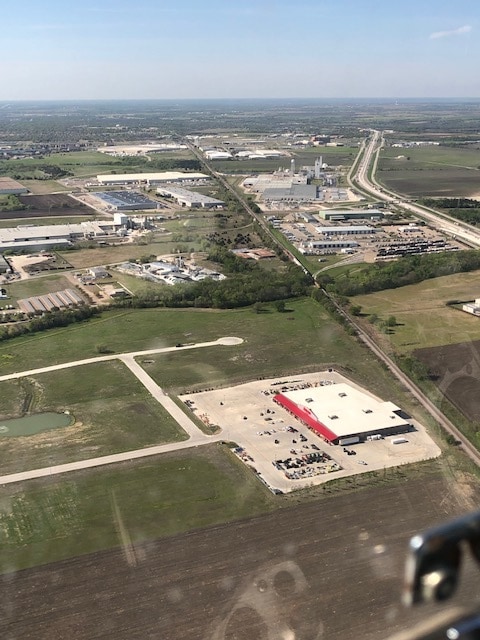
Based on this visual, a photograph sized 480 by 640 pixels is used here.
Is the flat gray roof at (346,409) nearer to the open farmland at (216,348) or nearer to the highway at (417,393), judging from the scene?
the open farmland at (216,348)

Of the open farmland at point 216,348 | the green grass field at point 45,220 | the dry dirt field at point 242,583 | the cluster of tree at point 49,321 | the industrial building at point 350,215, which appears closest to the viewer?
the dry dirt field at point 242,583

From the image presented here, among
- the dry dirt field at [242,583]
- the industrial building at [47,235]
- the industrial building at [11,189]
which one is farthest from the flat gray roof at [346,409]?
the industrial building at [11,189]

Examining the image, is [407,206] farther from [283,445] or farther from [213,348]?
[283,445]

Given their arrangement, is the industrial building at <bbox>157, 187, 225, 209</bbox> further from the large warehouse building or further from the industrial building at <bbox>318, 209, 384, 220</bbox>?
the large warehouse building

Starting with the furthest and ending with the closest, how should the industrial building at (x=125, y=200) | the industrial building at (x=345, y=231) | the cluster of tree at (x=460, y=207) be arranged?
1. the industrial building at (x=125, y=200)
2. the cluster of tree at (x=460, y=207)
3. the industrial building at (x=345, y=231)

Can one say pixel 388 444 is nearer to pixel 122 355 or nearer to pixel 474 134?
pixel 122 355
